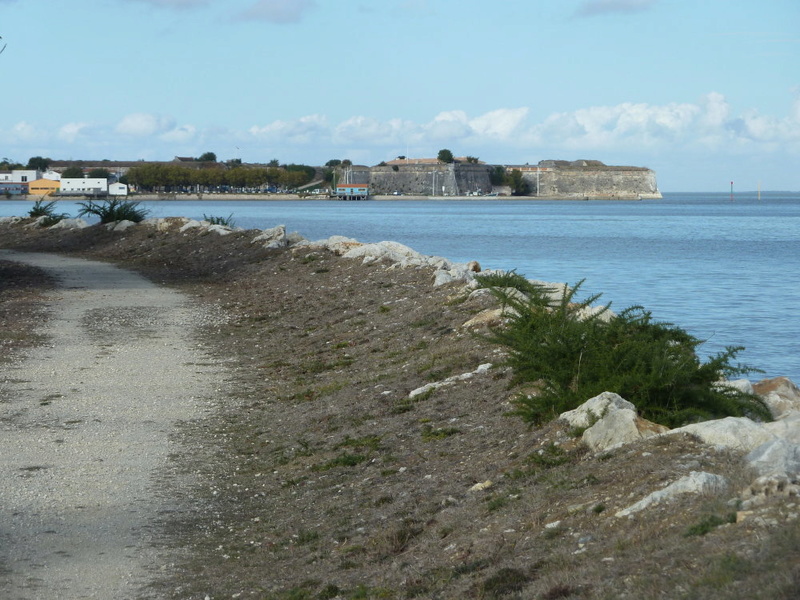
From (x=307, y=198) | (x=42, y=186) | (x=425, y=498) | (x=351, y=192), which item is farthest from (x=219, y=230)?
(x=307, y=198)

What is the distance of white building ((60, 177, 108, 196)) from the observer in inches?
5694

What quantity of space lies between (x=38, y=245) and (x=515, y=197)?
6203 inches

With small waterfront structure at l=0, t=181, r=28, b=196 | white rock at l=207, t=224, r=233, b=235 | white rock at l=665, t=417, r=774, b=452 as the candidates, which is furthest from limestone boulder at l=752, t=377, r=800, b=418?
small waterfront structure at l=0, t=181, r=28, b=196

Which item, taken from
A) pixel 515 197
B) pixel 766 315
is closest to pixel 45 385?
pixel 766 315

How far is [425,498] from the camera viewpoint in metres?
6.13

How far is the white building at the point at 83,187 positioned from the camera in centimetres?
14462

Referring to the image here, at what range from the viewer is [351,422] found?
8.41m

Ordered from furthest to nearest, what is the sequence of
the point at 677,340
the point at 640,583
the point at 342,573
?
the point at 677,340 → the point at 342,573 → the point at 640,583

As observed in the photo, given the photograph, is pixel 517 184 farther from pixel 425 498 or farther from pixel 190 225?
pixel 425 498

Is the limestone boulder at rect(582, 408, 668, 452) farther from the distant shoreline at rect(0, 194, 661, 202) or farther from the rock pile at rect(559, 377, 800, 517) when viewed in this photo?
the distant shoreline at rect(0, 194, 661, 202)

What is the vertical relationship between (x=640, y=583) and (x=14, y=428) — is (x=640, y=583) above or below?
above

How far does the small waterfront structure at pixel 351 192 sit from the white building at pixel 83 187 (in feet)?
133

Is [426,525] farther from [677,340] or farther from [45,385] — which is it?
[45,385]

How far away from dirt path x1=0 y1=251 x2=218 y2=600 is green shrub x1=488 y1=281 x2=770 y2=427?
270 centimetres
